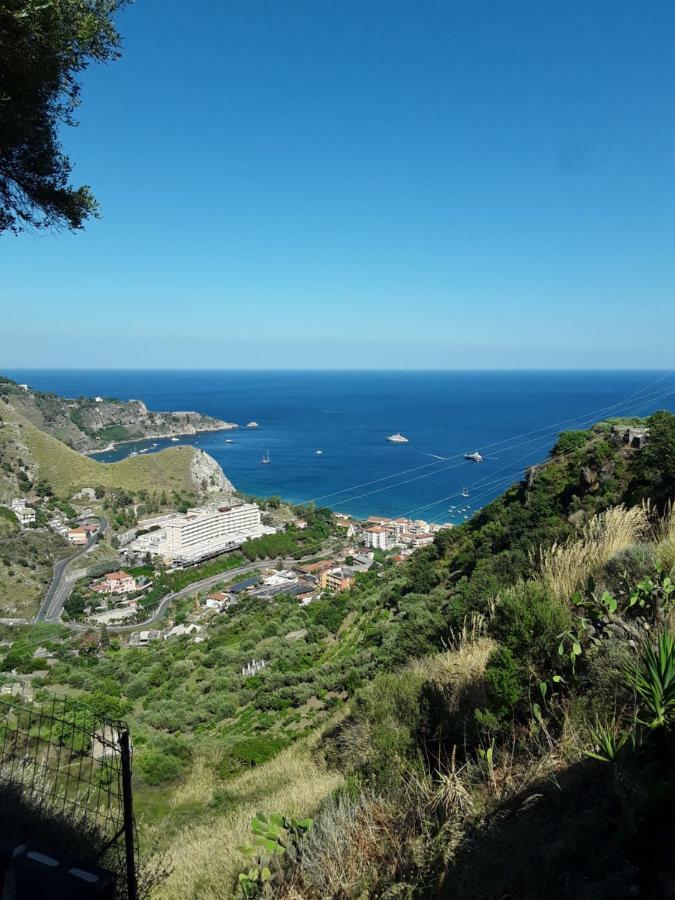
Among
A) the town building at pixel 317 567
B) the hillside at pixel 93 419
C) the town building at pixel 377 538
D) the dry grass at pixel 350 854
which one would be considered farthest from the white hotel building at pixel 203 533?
the hillside at pixel 93 419

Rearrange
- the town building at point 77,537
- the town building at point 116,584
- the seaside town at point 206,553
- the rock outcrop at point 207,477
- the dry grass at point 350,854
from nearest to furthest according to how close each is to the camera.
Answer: the dry grass at point 350,854
the seaside town at point 206,553
the town building at point 116,584
the town building at point 77,537
the rock outcrop at point 207,477

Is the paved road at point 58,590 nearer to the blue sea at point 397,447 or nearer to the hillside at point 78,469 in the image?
the hillside at point 78,469

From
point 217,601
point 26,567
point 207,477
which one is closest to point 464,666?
point 217,601

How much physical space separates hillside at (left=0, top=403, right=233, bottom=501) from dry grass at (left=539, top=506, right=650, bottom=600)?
152 feet

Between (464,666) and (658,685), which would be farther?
(464,666)

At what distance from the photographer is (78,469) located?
48344 millimetres

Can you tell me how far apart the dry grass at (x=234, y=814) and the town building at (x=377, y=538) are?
2920 cm

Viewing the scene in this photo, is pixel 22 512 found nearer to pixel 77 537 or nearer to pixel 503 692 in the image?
pixel 77 537

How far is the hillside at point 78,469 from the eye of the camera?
147 feet

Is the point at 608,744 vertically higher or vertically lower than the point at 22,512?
higher

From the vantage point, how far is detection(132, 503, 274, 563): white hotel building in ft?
121

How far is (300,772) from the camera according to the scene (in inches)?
189

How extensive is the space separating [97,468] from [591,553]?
51606 millimetres

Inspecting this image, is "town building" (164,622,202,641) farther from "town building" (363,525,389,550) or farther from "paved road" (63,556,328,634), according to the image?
"town building" (363,525,389,550)
